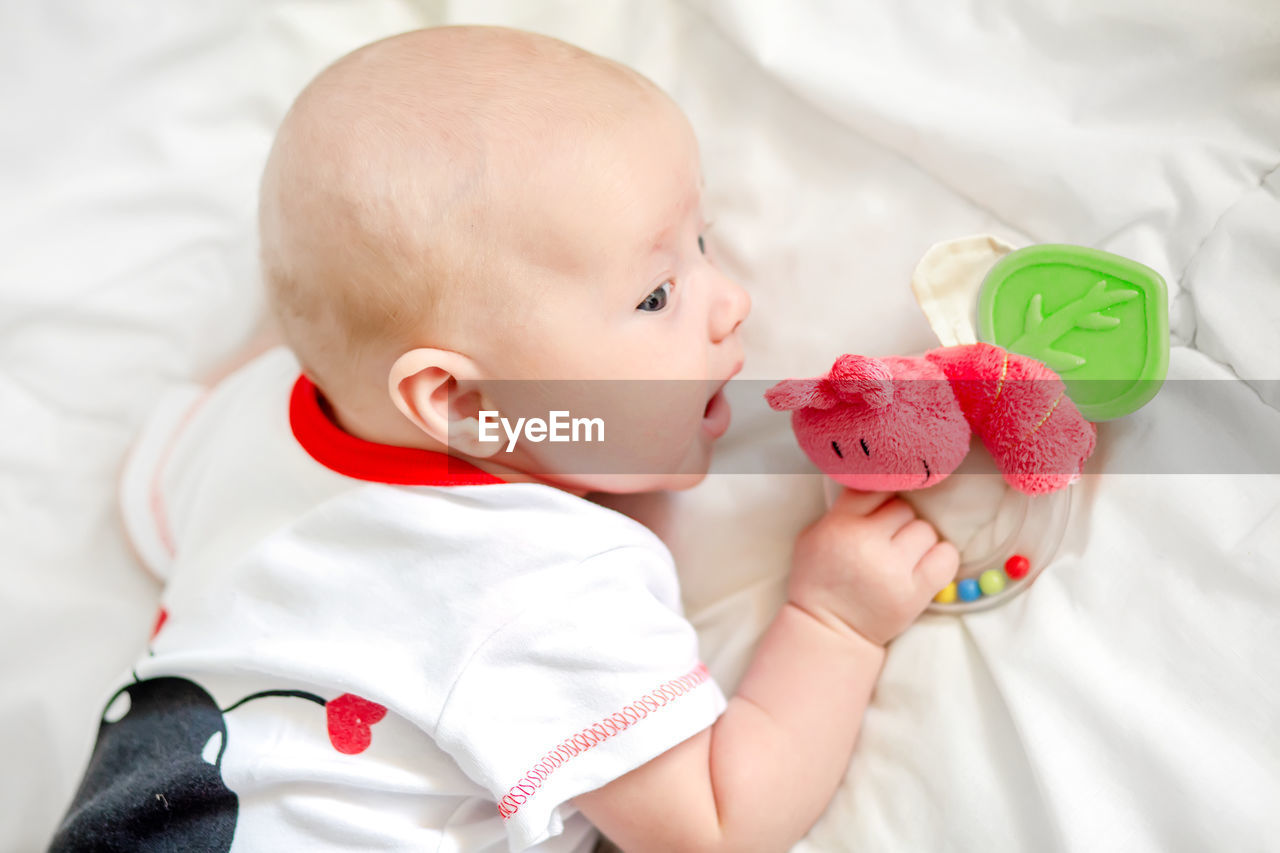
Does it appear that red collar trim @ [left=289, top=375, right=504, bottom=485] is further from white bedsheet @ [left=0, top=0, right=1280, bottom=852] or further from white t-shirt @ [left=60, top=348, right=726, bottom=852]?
white bedsheet @ [left=0, top=0, right=1280, bottom=852]

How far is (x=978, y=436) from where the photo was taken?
84cm

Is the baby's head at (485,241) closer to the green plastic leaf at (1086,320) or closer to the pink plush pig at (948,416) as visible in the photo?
the pink plush pig at (948,416)

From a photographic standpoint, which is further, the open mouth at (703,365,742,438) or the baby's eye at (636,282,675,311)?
the open mouth at (703,365,742,438)

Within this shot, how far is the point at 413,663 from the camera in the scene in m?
0.82

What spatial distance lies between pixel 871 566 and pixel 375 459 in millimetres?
453

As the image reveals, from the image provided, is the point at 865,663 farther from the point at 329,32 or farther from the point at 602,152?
the point at 329,32

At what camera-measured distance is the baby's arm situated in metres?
0.82

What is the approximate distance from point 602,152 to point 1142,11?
53cm

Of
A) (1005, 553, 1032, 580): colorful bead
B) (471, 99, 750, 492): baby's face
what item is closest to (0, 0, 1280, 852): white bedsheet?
(1005, 553, 1032, 580): colorful bead

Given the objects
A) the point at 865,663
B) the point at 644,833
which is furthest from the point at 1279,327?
the point at 644,833

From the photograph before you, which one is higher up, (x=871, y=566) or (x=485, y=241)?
(x=485, y=241)

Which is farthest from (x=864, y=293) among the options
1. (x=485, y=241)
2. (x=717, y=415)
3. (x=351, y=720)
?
(x=351, y=720)

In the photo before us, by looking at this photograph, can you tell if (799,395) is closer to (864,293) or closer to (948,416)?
(948,416)

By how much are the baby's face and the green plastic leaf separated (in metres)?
0.23
